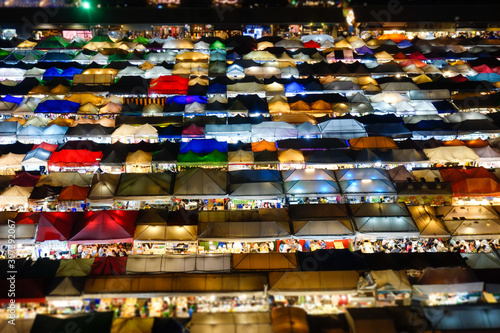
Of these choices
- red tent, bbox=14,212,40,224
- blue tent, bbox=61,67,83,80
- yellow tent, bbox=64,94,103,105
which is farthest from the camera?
blue tent, bbox=61,67,83,80

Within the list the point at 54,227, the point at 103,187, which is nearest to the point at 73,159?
the point at 103,187

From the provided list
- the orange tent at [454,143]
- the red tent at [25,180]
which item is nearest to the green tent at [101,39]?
the red tent at [25,180]

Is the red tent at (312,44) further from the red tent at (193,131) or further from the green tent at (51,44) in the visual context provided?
the green tent at (51,44)

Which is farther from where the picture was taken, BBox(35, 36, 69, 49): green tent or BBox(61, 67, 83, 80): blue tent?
BBox(35, 36, 69, 49): green tent

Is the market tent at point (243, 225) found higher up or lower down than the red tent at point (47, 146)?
lower down

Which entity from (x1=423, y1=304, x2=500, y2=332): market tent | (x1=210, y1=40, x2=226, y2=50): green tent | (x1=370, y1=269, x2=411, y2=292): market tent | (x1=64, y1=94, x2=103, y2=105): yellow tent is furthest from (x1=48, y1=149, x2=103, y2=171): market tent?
(x1=210, y1=40, x2=226, y2=50): green tent

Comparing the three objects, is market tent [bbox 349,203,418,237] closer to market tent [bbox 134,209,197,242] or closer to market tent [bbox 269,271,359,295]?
market tent [bbox 269,271,359,295]
